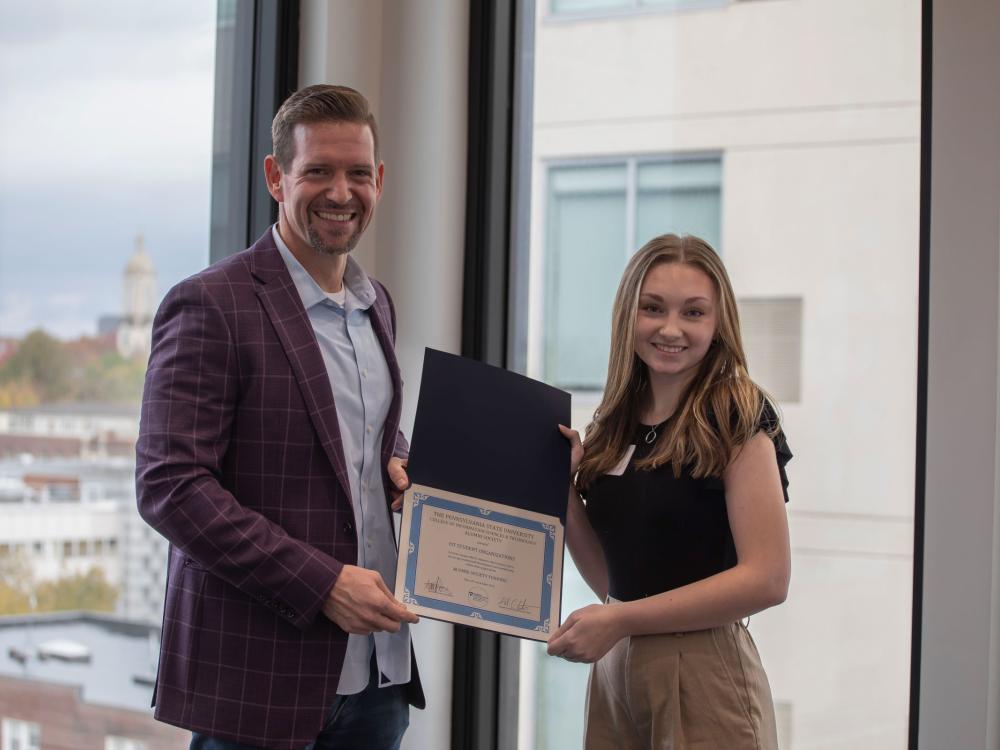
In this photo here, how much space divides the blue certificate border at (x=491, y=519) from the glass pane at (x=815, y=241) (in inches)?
36.2

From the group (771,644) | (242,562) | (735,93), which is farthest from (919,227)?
(242,562)

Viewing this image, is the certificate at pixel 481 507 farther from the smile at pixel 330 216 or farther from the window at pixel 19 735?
the window at pixel 19 735

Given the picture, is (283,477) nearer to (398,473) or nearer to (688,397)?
(398,473)

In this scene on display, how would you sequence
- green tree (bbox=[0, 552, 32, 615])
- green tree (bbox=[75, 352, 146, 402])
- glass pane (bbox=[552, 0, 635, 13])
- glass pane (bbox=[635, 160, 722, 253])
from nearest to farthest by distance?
1. green tree (bbox=[0, 552, 32, 615])
2. green tree (bbox=[75, 352, 146, 402])
3. glass pane (bbox=[635, 160, 722, 253])
4. glass pane (bbox=[552, 0, 635, 13])

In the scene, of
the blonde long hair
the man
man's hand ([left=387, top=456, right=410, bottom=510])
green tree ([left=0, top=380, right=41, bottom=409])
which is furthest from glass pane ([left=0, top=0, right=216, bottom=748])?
the blonde long hair

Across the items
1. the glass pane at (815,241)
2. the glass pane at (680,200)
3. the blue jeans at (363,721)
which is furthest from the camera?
the glass pane at (680,200)

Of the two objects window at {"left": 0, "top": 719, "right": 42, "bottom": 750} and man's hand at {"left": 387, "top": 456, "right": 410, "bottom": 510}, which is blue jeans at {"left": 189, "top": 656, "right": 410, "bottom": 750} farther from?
window at {"left": 0, "top": 719, "right": 42, "bottom": 750}

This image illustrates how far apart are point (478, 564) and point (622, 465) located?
287mm

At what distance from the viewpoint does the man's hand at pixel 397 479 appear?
1.68 meters

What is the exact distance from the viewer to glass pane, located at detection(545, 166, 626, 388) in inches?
103

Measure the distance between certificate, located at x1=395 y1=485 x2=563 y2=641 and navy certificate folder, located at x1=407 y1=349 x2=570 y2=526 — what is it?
0.03m

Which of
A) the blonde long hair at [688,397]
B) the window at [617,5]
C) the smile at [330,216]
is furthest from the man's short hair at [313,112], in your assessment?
the window at [617,5]
